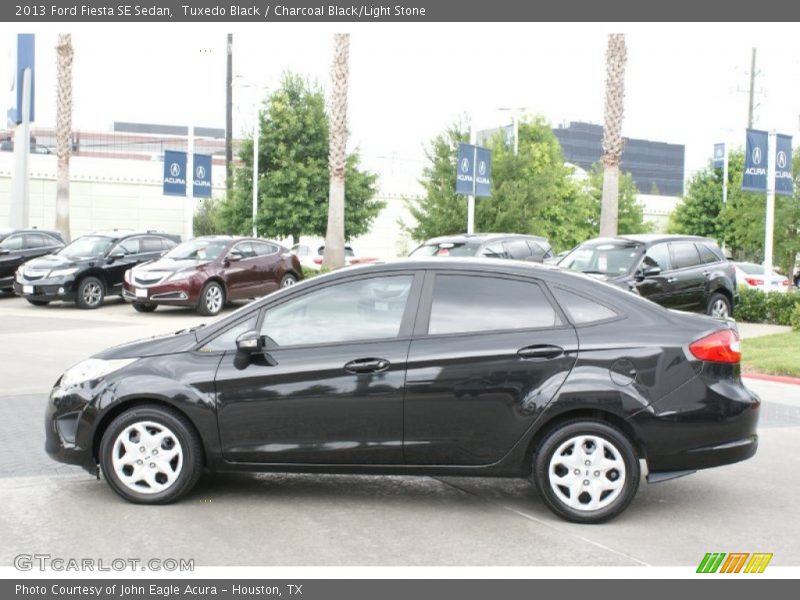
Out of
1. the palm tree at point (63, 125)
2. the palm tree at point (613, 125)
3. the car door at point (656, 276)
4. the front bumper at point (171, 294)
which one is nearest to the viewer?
the car door at point (656, 276)

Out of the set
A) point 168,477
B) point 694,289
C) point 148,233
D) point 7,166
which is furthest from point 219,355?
point 7,166

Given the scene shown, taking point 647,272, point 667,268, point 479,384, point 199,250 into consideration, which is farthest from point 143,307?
point 479,384

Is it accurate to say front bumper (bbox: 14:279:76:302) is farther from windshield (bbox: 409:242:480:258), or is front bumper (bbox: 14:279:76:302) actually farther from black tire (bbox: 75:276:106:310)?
windshield (bbox: 409:242:480:258)

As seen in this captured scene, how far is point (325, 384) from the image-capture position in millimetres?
5938

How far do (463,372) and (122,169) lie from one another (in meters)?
41.9

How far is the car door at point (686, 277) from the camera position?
17008mm

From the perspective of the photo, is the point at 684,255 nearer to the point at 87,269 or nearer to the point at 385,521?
the point at 87,269

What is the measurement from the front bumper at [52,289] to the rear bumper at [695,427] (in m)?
17.5

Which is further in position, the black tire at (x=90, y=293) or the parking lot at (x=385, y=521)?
the black tire at (x=90, y=293)

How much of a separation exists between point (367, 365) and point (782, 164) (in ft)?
64.7

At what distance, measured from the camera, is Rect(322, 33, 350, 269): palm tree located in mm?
25375

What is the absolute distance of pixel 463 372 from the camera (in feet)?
19.3

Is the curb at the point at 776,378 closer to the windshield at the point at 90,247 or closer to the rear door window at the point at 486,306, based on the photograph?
the rear door window at the point at 486,306

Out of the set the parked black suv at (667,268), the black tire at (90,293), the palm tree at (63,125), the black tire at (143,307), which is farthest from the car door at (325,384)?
the palm tree at (63,125)
